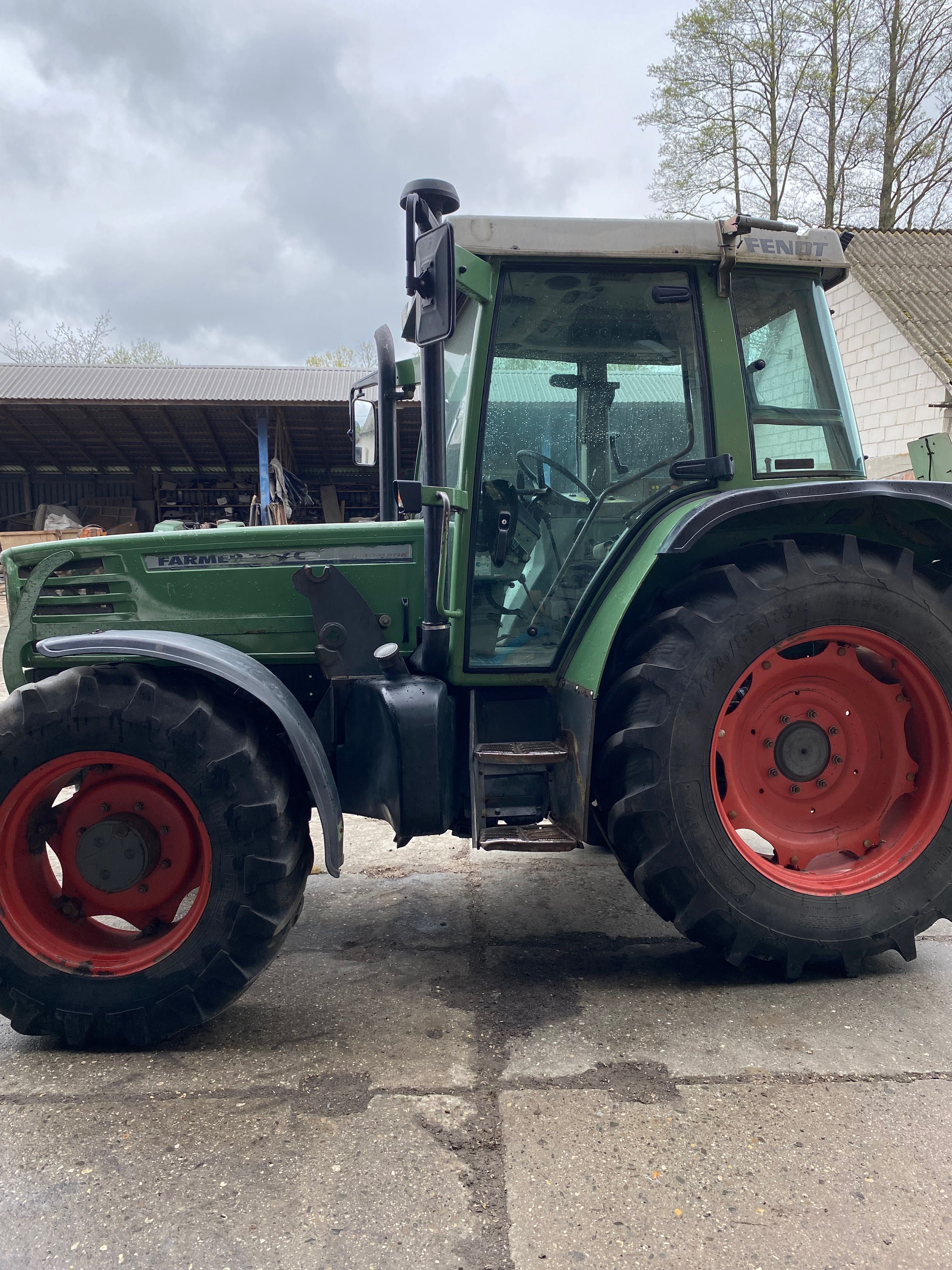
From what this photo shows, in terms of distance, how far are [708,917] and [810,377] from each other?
1791 millimetres

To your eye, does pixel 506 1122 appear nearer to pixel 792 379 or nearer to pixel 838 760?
pixel 838 760

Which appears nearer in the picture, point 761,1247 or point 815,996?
point 761,1247

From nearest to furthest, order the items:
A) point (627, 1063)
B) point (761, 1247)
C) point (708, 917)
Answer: point (761, 1247) → point (627, 1063) → point (708, 917)

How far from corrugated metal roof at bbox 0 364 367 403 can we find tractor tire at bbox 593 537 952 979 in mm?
13079

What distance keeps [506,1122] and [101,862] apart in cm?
133

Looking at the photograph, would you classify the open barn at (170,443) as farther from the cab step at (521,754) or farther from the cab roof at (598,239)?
the cab step at (521,754)

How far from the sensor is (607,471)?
2732 mm

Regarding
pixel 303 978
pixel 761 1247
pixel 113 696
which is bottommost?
pixel 761 1247

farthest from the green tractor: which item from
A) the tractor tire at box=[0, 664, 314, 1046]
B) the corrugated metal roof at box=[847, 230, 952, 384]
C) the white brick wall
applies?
the corrugated metal roof at box=[847, 230, 952, 384]

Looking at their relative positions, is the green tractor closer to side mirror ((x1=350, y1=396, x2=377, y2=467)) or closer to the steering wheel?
the steering wheel

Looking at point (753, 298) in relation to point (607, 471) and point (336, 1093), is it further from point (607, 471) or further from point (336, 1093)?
point (336, 1093)

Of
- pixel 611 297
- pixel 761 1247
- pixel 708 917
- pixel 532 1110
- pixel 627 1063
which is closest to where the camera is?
pixel 761 1247

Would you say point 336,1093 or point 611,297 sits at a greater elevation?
point 611,297

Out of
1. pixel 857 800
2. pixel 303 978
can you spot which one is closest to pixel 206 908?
pixel 303 978
